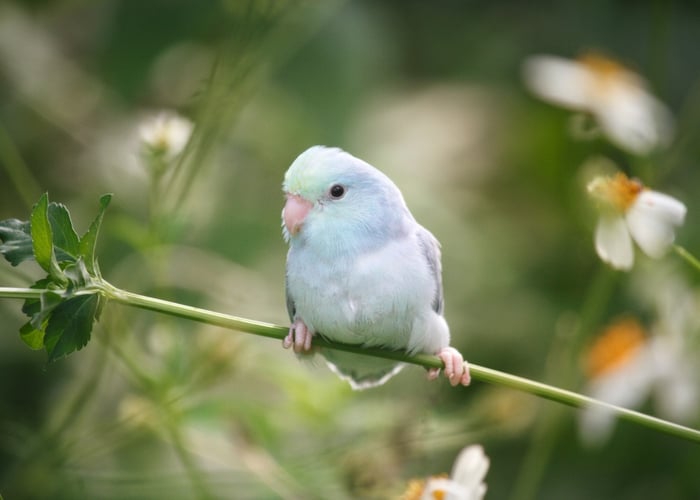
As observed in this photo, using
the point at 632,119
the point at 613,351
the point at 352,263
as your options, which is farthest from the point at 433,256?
the point at 632,119

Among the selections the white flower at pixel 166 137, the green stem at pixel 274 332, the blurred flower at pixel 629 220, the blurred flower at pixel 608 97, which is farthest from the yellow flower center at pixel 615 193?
the blurred flower at pixel 608 97

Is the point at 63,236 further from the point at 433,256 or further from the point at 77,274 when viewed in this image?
the point at 433,256

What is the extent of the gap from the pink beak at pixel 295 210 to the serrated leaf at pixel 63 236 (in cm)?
25

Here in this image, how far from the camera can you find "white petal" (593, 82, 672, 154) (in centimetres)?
206

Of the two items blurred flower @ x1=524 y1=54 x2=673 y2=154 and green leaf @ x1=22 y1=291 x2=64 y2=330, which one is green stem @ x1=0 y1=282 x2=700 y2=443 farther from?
blurred flower @ x1=524 y1=54 x2=673 y2=154

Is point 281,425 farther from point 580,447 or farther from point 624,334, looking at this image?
point 580,447

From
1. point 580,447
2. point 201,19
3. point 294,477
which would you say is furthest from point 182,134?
point 580,447

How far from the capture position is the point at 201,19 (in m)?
2.57

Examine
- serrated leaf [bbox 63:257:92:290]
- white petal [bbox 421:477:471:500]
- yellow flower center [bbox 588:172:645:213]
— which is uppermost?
yellow flower center [bbox 588:172:645:213]

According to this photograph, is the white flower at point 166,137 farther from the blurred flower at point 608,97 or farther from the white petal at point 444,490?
the blurred flower at point 608,97

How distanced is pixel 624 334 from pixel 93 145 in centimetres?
152

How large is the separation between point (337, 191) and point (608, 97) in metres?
1.37

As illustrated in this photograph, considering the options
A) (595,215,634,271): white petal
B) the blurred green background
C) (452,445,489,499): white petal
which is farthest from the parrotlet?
the blurred green background

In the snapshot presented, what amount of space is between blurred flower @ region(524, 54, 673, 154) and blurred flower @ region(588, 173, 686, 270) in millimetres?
862
